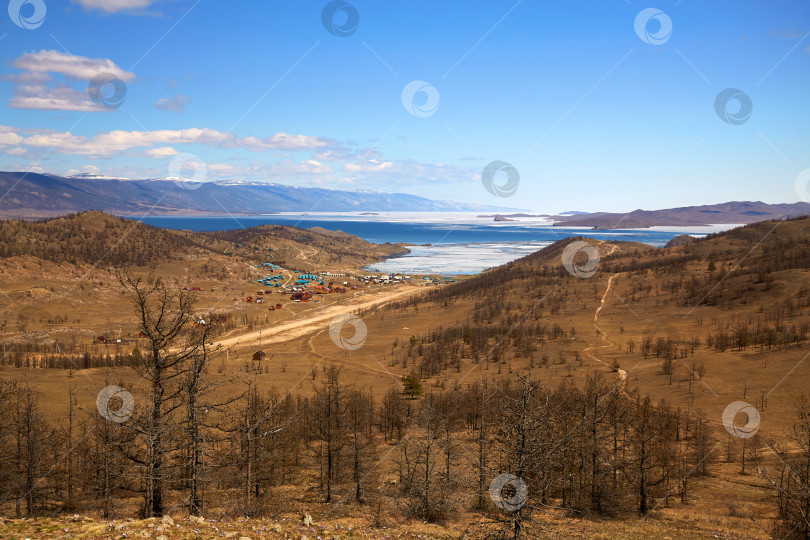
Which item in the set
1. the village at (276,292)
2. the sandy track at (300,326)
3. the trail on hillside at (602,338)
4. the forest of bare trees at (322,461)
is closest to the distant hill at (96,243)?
the village at (276,292)

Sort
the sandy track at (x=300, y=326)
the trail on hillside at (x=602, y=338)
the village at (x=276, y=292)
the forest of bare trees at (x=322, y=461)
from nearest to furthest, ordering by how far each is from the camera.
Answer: the forest of bare trees at (x=322, y=461) → the trail on hillside at (x=602, y=338) → the sandy track at (x=300, y=326) → the village at (x=276, y=292)

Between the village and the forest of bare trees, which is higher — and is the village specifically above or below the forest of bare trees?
above

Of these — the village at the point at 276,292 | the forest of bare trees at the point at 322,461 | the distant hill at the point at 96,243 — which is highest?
the distant hill at the point at 96,243

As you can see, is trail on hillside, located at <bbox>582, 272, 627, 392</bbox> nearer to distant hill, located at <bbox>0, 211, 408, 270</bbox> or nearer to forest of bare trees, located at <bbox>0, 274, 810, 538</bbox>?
forest of bare trees, located at <bbox>0, 274, 810, 538</bbox>

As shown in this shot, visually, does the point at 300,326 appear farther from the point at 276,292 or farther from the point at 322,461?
the point at 322,461

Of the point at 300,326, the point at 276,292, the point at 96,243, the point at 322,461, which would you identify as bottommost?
the point at 322,461

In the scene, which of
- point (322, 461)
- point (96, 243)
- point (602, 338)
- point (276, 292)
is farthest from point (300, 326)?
point (96, 243)

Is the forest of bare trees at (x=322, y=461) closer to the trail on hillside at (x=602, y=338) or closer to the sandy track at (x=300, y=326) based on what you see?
the trail on hillside at (x=602, y=338)

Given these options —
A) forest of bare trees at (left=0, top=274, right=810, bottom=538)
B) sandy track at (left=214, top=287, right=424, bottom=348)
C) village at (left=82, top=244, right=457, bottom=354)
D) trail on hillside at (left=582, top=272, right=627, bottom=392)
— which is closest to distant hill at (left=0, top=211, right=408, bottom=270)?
village at (left=82, top=244, right=457, bottom=354)

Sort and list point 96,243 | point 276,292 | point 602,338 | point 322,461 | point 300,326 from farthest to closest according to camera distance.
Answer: point 96,243
point 276,292
point 300,326
point 602,338
point 322,461
